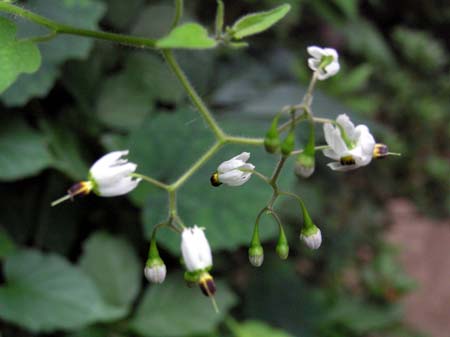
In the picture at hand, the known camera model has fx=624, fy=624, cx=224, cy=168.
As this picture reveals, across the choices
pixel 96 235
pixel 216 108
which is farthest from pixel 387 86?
pixel 96 235

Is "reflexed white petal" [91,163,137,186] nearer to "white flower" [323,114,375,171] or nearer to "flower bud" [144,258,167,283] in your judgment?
"flower bud" [144,258,167,283]

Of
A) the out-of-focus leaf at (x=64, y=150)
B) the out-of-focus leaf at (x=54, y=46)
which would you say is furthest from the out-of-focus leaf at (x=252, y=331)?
the out-of-focus leaf at (x=54, y=46)

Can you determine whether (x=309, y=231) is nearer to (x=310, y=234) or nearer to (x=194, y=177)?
(x=310, y=234)

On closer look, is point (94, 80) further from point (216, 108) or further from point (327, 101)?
point (327, 101)

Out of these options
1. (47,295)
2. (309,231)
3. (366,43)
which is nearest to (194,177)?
(47,295)

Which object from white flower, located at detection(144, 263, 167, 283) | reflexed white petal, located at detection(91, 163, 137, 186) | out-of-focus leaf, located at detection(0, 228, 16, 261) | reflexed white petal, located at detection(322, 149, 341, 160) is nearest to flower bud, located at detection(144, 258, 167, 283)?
white flower, located at detection(144, 263, 167, 283)
